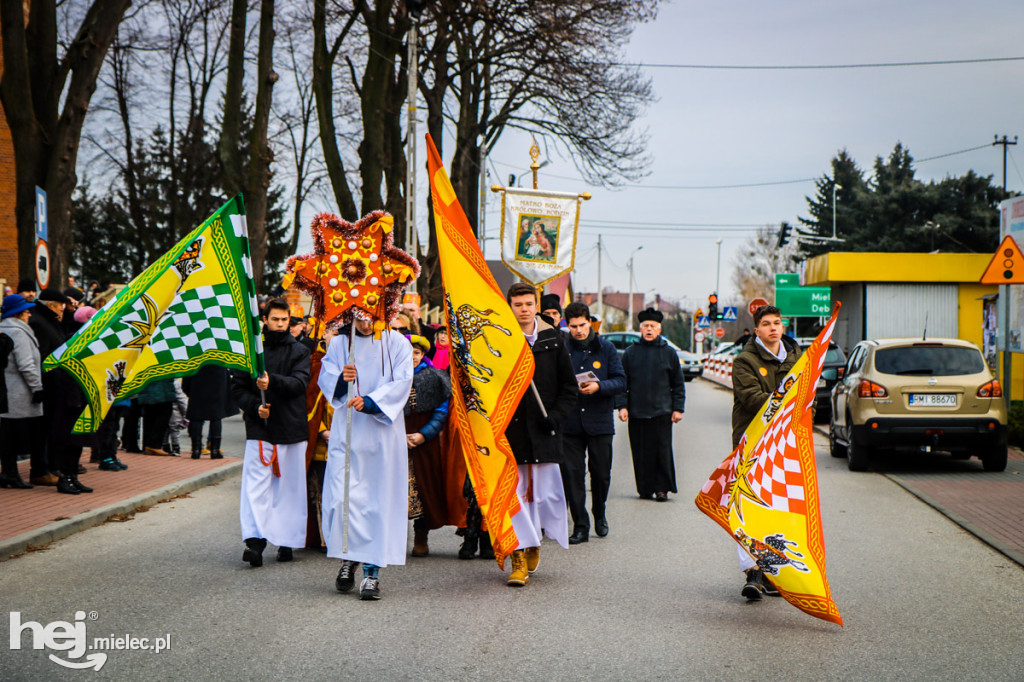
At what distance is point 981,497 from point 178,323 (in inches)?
324

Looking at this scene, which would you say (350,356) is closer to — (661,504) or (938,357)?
(661,504)

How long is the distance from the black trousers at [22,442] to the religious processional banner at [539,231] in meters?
7.94

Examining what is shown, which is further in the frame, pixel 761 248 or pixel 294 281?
pixel 761 248

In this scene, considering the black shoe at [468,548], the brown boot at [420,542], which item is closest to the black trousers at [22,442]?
the brown boot at [420,542]

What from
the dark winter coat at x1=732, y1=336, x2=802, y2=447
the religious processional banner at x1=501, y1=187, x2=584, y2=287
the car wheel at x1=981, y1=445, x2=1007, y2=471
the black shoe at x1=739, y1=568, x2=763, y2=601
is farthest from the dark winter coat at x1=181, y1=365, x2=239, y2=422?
A: the car wheel at x1=981, y1=445, x2=1007, y2=471

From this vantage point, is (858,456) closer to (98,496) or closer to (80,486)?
(98,496)

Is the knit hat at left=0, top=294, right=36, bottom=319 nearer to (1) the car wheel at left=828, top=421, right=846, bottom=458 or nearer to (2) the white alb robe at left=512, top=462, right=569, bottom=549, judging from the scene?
(2) the white alb robe at left=512, top=462, right=569, bottom=549

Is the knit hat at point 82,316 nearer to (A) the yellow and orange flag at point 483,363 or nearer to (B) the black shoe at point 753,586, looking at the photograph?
(A) the yellow and orange flag at point 483,363

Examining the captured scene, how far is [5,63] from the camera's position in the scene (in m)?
13.8

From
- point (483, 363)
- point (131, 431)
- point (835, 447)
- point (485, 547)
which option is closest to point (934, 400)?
point (835, 447)

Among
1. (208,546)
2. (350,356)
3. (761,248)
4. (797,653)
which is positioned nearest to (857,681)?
(797,653)

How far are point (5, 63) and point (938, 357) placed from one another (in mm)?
12174

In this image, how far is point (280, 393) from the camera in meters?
8.02

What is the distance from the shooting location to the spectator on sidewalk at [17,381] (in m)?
10.6
